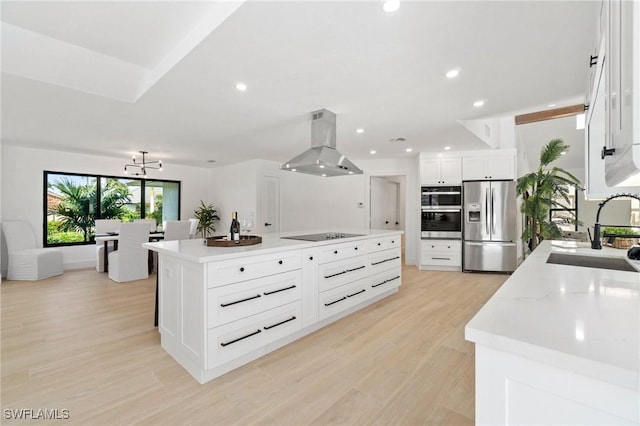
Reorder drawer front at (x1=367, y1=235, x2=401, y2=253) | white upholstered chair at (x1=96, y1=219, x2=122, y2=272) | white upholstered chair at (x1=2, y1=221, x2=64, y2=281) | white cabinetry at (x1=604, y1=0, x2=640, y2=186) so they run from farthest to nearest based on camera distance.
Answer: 1. white upholstered chair at (x1=96, y1=219, x2=122, y2=272)
2. white upholstered chair at (x1=2, y1=221, x2=64, y2=281)
3. drawer front at (x1=367, y1=235, x2=401, y2=253)
4. white cabinetry at (x1=604, y1=0, x2=640, y2=186)

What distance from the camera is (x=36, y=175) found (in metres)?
5.42

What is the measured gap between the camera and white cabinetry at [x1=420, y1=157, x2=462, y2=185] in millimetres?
5594

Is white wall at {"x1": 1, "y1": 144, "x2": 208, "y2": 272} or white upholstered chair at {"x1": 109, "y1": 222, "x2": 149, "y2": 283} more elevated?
white wall at {"x1": 1, "y1": 144, "x2": 208, "y2": 272}

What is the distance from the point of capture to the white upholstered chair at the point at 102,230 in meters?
5.45

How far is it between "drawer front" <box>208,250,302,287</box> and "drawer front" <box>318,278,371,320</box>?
0.54 m

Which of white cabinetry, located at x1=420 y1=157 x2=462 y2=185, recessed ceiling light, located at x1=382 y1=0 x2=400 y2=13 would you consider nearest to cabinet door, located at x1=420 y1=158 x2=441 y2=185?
white cabinetry, located at x1=420 y1=157 x2=462 y2=185

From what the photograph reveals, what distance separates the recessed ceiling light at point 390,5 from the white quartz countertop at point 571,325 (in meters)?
1.55

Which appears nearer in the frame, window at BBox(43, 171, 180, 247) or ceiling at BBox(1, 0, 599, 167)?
ceiling at BBox(1, 0, 599, 167)

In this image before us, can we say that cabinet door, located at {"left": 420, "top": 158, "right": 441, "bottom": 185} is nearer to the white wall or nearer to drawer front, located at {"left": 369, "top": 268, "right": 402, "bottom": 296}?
drawer front, located at {"left": 369, "top": 268, "right": 402, "bottom": 296}

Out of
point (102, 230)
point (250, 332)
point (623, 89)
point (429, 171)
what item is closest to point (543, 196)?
point (429, 171)

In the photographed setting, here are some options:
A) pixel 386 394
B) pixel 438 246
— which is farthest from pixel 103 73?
pixel 438 246

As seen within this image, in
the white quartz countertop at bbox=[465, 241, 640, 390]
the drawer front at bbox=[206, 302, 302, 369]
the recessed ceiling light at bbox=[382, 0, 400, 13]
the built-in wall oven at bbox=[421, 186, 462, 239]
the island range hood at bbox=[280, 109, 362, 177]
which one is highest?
the recessed ceiling light at bbox=[382, 0, 400, 13]

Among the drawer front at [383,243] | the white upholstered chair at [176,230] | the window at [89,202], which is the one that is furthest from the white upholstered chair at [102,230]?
the drawer front at [383,243]

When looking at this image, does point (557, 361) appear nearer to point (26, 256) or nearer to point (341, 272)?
point (341, 272)
